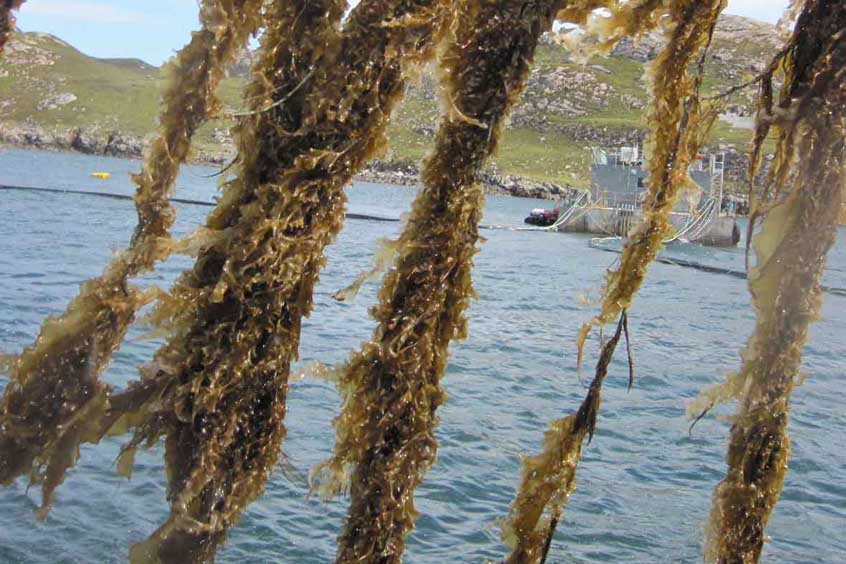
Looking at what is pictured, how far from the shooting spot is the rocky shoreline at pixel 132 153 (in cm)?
16325

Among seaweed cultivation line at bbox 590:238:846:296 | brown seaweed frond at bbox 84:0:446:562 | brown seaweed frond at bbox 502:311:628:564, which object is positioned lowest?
seaweed cultivation line at bbox 590:238:846:296

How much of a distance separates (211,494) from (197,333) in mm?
607

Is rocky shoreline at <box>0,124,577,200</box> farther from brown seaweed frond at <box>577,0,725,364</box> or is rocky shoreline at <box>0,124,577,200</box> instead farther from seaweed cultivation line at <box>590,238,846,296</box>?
brown seaweed frond at <box>577,0,725,364</box>

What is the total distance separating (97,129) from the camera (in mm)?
196000

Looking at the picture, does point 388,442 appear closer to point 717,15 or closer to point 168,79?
point 168,79

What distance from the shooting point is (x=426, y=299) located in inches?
121

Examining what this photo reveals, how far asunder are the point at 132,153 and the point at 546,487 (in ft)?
636

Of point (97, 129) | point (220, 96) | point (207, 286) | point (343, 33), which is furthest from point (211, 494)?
point (97, 129)

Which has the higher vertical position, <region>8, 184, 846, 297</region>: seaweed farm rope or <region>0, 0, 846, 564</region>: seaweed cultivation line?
<region>0, 0, 846, 564</region>: seaweed cultivation line

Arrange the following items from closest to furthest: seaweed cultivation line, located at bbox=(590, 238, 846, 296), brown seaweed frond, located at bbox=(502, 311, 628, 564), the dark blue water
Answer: brown seaweed frond, located at bbox=(502, 311, 628, 564) < the dark blue water < seaweed cultivation line, located at bbox=(590, 238, 846, 296)

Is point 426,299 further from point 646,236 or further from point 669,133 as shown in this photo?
point 669,133

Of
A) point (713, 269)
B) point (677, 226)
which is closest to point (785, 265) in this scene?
point (713, 269)

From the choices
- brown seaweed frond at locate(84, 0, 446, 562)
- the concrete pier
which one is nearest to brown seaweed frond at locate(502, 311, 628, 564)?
brown seaweed frond at locate(84, 0, 446, 562)

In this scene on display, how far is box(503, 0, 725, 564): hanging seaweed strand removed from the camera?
3.05 meters
